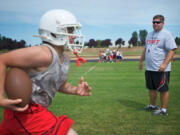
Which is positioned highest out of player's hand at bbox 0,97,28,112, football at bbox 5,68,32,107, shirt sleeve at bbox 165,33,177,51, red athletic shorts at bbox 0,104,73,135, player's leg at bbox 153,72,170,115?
shirt sleeve at bbox 165,33,177,51

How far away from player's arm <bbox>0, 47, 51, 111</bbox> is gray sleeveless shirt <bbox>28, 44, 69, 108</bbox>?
0.16 m

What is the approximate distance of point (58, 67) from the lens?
7.14 ft

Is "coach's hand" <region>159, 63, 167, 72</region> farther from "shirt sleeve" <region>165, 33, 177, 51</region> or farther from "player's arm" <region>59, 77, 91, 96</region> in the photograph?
"player's arm" <region>59, 77, 91, 96</region>

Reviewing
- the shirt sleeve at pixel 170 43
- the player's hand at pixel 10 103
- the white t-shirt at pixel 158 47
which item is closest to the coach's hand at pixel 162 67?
the white t-shirt at pixel 158 47

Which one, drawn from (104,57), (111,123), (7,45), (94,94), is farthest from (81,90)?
Answer: (7,45)

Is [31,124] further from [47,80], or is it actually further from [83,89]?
[83,89]

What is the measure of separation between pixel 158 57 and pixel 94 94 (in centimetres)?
290

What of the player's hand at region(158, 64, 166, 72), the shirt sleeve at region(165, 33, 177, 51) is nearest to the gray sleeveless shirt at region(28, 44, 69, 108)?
the player's hand at region(158, 64, 166, 72)

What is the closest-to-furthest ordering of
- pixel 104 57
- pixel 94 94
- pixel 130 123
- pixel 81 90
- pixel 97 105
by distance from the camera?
pixel 81 90, pixel 130 123, pixel 97 105, pixel 94 94, pixel 104 57

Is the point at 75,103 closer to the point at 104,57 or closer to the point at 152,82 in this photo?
the point at 152,82

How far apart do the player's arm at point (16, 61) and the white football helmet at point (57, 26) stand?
12.3 inches

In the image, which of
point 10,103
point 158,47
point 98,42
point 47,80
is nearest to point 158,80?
point 158,47

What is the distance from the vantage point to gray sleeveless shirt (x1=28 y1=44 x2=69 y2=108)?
2066 mm

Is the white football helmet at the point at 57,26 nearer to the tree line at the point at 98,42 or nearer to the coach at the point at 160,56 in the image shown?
the coach at the point at 160,56
